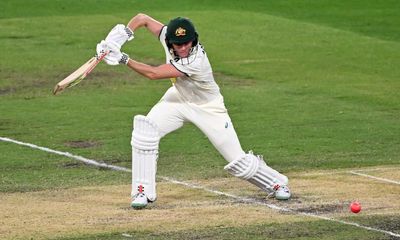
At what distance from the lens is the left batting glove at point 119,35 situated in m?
12.5

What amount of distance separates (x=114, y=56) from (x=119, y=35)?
0.28 m

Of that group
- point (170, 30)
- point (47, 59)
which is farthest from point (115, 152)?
point (47, 59)

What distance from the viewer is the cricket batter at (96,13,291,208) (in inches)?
498

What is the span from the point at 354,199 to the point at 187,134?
15.7 ft

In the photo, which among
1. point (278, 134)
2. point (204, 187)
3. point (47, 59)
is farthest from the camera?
point (47, 59)

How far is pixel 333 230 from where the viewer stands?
11.7 metres

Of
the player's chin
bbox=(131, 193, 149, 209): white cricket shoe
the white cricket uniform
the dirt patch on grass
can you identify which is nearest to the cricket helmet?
the player's chin

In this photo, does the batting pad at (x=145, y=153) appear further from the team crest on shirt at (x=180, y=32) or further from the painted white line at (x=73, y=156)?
the painted white line at (x=73, y=156)

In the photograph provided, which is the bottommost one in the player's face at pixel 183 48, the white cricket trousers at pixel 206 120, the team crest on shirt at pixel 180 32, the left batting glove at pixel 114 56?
the white cricket trousers at pixel 206 120

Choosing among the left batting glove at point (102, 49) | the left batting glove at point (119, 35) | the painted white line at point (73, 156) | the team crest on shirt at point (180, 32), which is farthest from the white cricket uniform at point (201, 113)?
the painted white line at point (73, 156)

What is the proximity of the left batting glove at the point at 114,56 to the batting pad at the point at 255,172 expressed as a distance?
1.63 metres

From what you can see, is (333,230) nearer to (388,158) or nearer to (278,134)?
(388,158)

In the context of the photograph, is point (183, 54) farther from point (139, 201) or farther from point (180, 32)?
point (139, 201)

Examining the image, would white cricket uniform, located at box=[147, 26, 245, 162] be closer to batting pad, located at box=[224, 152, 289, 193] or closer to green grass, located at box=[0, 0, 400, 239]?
batting pad, located at box=[224, 152, 289, 193]
